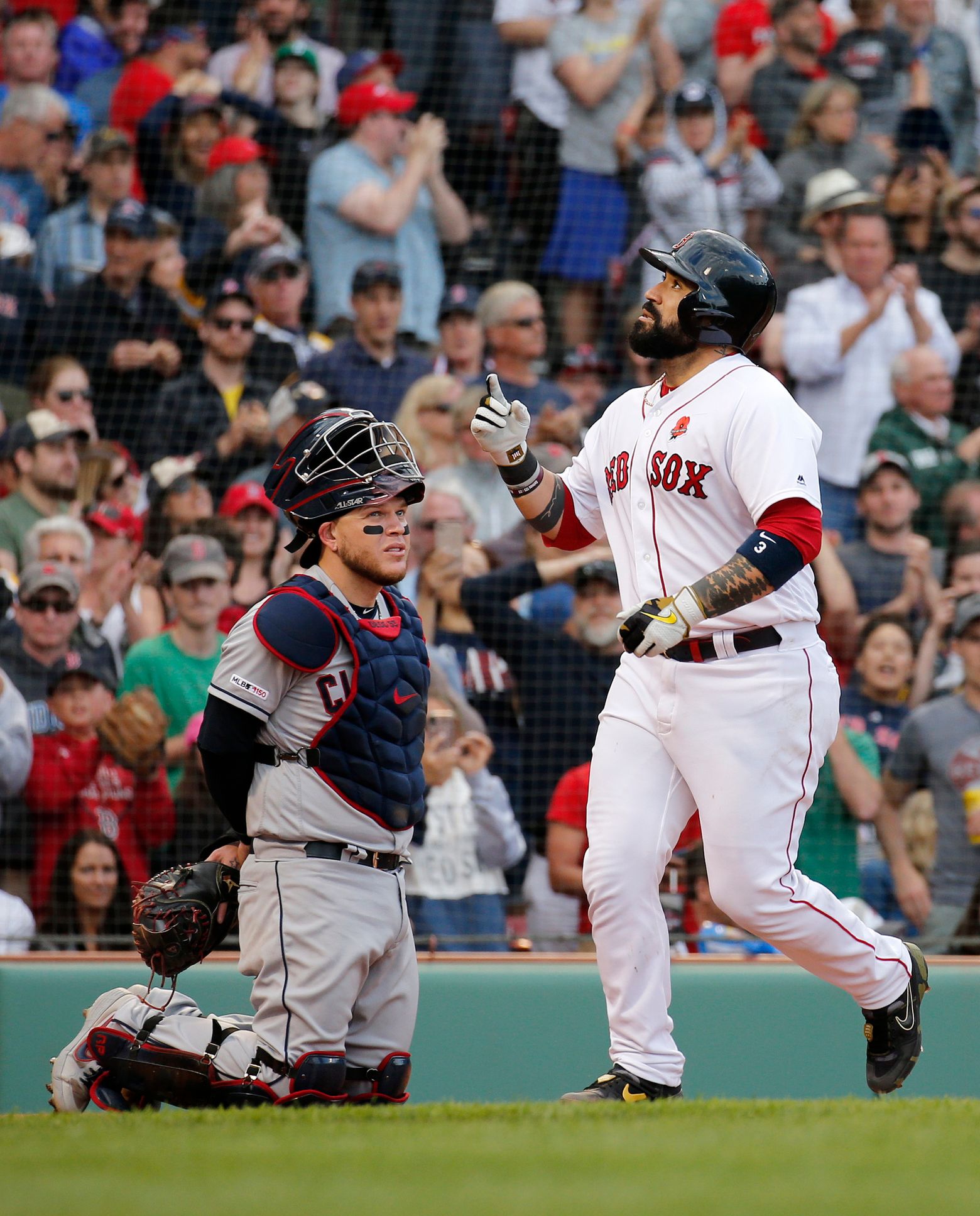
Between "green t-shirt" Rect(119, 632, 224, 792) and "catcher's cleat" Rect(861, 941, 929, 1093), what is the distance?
307 cm

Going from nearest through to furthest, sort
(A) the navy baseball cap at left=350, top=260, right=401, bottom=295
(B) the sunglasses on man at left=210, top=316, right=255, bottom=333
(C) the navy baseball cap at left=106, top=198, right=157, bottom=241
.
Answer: (B) the sunglasses on man at left=210, top=316, right=255, bottom=333
(A) the navy baseball cap at left=350, top=260, right=401, bottom=295
(C) the navy baseball cap at left=106, top=198, right=157, bottom=241

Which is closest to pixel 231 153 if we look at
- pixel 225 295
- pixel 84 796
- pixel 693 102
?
pixel 225 295

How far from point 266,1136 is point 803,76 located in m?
7.66

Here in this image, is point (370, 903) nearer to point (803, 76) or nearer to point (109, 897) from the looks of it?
point (109, 897)

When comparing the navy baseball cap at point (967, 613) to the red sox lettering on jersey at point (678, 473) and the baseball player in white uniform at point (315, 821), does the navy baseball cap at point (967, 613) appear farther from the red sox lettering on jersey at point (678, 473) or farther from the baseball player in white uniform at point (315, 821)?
the baseball player in white uniform at point (315, 821)

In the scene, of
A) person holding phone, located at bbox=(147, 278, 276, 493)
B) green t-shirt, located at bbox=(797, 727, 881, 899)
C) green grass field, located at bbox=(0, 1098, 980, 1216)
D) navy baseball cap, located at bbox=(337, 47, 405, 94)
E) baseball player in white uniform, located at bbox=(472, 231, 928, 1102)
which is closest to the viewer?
green grass field, located at bbox=(0, 1098, 980, 1216)

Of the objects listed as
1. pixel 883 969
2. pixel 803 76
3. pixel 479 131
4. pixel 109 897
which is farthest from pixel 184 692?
pixel 803 76

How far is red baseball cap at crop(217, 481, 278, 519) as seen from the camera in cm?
666

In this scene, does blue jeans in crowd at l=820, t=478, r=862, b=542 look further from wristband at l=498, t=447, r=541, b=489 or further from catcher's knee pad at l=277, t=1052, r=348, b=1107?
catcher's knee pad at l=277, t=1052, r=348, b=1107

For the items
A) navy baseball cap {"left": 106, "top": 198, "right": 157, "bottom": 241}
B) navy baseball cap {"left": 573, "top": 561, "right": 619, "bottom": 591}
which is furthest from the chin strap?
navy baseball cap {"left": 106, "top": 198, "right": 157, "bottom": 241}

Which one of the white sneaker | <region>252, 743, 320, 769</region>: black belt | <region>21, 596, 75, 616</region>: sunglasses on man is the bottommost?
the white sneaker

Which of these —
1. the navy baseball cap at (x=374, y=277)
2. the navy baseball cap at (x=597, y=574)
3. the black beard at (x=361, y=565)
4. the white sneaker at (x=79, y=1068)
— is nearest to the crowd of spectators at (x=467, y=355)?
the navy baseball cap at (x=597, y=574)

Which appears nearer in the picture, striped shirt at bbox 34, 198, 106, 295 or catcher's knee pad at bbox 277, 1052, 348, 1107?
catcher's knee pad at bbox 277, 1052, 348, 1107

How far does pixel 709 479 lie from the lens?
3521 mm
